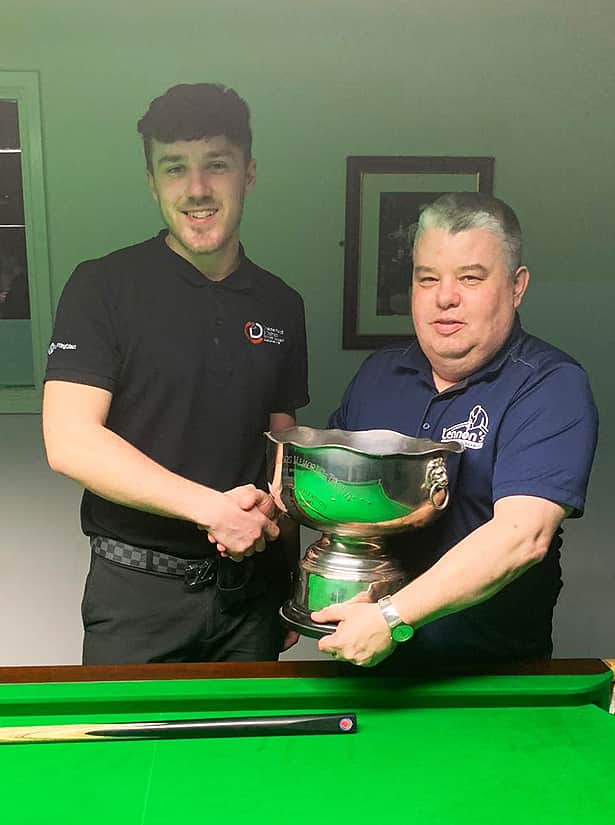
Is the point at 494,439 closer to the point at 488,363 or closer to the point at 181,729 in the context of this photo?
the point at 488,363

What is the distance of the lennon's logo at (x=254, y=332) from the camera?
1.57 meters

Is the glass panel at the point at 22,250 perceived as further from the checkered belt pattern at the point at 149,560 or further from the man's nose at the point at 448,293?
the man's nose at the point at 448,293

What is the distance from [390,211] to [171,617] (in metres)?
0.95

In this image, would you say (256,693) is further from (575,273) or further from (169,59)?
(169,59)

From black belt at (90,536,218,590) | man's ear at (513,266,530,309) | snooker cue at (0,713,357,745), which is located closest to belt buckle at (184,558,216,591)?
black belt at (90,536,218,590)

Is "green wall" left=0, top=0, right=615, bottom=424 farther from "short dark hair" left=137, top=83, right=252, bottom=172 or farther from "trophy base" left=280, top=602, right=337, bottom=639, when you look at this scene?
"trophy base" left=280, top=602, right=337, bottom=639

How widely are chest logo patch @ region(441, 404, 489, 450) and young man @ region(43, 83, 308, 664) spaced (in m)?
0.37

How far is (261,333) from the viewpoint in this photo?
1592mm

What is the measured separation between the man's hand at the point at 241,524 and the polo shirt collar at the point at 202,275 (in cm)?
42

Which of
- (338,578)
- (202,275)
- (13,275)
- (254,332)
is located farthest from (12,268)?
(338,578)

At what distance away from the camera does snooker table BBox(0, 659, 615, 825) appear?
0.95 meters

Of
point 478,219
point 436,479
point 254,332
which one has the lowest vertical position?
point 436,479

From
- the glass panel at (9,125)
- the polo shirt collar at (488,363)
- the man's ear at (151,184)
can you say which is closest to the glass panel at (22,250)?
the glass panel at (9,125)

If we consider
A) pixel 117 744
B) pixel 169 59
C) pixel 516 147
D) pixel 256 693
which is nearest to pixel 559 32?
pixel 516 147
